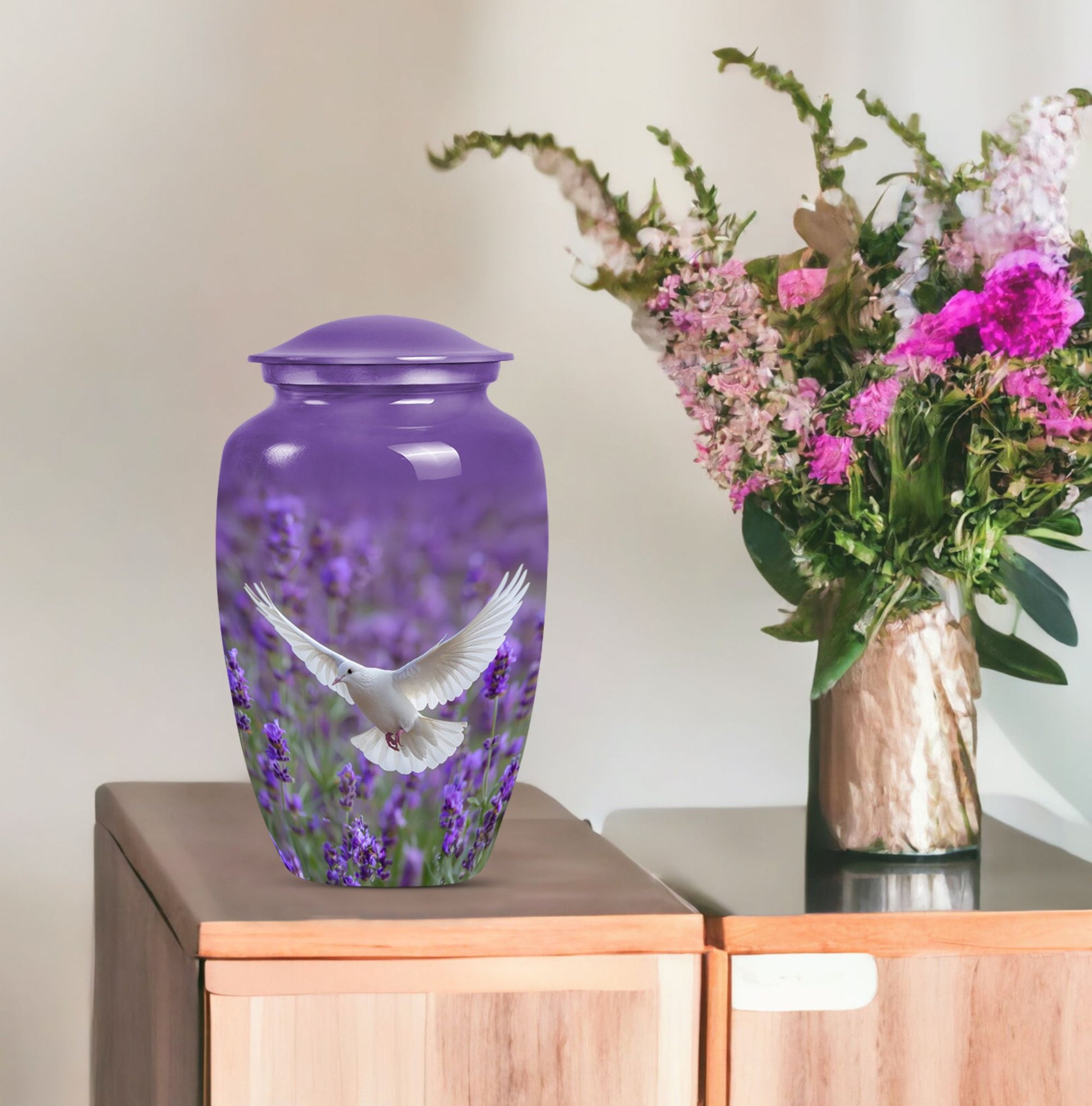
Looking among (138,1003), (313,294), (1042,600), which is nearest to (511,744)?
(138,1003)

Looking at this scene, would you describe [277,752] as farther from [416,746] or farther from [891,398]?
[891,398]

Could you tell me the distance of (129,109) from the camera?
1.35 meters

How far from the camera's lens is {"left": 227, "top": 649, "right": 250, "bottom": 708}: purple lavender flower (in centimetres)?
96

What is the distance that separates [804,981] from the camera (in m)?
0.94

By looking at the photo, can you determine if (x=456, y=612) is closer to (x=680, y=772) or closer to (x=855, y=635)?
(x=855, y=635)

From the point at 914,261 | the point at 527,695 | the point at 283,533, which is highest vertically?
the point at 914,261

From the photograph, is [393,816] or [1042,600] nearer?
[393,816]

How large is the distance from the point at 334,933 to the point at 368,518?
9.8 inches

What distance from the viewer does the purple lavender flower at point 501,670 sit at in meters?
0.95

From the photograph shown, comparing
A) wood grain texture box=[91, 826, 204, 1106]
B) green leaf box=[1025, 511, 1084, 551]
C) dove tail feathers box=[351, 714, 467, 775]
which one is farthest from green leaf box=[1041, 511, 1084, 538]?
wood grain texture box=[91, 826, 204, 1106]

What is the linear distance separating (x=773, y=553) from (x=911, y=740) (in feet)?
0.59

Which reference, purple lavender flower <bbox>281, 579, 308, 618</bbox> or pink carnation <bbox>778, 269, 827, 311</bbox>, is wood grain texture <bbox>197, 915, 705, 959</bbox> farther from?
pink carnation <bbox>778, 269, 827, 311</bbox>

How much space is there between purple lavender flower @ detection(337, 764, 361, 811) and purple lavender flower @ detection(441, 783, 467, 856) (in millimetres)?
57

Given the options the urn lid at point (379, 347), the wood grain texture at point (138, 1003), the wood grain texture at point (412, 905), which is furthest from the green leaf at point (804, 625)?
the wood grain texture at point (138, 1003)
